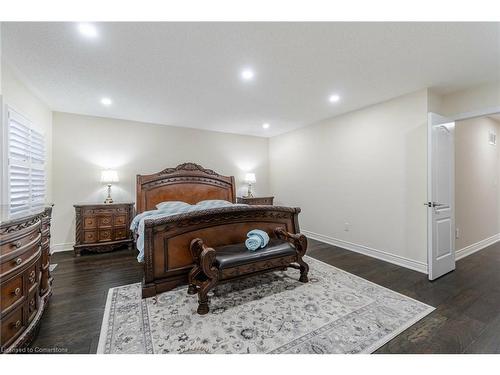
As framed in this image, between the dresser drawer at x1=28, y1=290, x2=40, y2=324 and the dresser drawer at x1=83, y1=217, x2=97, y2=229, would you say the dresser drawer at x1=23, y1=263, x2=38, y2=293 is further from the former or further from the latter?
the dresser drawer at x1=83, y1=217, x2=97, y2=229

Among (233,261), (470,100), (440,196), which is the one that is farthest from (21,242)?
(470,100)

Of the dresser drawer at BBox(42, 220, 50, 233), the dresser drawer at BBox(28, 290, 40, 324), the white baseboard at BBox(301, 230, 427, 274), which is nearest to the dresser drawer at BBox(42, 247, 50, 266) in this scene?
the dresser drawer at BBox(42, 220, 50, 233)

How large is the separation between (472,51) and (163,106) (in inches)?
157

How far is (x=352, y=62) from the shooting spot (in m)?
2.35

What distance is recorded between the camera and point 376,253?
11.8 feet

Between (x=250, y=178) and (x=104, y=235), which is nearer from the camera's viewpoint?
(x=104, y=235)

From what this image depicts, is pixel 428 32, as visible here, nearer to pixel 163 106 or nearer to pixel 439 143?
pixel 439 143

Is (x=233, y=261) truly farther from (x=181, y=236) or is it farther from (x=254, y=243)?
(x=181, y=236)

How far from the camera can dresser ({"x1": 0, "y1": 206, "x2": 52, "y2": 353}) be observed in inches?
54.8

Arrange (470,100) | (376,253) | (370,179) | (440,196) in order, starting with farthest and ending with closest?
(370,179)
(376,253)
(470,100)
(440,196)

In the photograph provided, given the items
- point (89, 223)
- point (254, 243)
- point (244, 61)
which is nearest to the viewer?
point (244, 61)

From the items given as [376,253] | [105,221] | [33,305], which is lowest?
[376,253]

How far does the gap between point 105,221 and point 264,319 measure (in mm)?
3404
